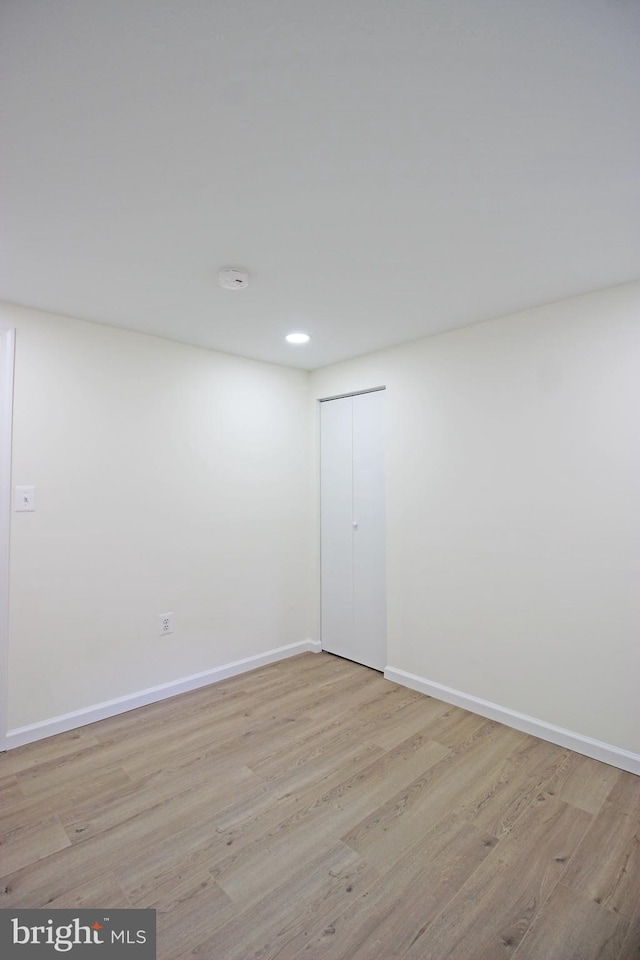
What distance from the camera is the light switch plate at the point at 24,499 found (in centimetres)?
253

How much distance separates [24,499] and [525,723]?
10.3 feet

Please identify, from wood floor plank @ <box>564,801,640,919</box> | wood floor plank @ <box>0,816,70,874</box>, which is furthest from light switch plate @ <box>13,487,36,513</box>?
wood floor plank @ <box>564,801,640,919</box>

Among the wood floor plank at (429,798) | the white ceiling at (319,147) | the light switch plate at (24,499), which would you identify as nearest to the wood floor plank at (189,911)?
the wood floor plank at (429,798)

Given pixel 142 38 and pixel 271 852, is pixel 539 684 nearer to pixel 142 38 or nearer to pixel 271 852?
pixel 271 852

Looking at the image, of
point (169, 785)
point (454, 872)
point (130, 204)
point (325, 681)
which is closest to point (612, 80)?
point (130, 204)

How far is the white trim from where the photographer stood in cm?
245

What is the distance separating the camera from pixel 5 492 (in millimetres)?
2484

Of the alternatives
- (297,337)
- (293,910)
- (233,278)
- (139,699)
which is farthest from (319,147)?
(139,699)

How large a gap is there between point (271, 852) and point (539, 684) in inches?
66.5

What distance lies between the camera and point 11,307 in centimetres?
252

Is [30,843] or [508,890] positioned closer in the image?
[508,890]

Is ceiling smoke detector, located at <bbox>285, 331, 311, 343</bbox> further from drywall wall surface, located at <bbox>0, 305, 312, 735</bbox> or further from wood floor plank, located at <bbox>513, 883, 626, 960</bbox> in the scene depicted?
wood floor plank, located at <bbox>513, 883, 626, 960</bbox>

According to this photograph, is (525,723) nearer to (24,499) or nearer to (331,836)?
(331,836)

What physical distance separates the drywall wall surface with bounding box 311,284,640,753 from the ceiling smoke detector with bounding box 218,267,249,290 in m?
1.47
